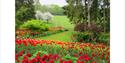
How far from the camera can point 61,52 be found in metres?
2.30

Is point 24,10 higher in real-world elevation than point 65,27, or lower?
higher

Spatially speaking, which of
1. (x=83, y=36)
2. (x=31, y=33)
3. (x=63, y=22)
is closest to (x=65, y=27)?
(x=63, y=22)

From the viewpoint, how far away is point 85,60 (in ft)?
7.45

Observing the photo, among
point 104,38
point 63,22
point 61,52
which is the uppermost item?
point 63,22

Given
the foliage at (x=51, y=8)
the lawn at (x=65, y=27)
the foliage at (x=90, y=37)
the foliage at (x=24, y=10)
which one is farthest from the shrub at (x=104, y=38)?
the foliage at (x=24, y=10)

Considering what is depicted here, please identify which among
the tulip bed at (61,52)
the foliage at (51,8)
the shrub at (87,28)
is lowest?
the tulip bed at (61,52)

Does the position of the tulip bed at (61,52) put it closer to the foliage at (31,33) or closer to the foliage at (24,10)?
the foliage at (31,33)

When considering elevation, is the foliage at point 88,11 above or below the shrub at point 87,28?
above

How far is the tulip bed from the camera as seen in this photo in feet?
7.47

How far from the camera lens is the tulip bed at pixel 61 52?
228cm

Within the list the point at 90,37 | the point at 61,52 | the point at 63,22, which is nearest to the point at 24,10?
the point at 63,22

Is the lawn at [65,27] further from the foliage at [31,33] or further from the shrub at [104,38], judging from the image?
the shrub at [104,38]

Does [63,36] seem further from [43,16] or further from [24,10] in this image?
[24,10]
